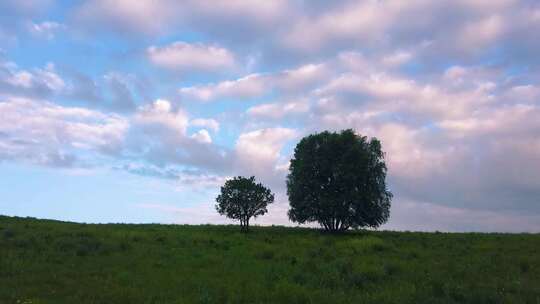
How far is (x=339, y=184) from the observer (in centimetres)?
5741

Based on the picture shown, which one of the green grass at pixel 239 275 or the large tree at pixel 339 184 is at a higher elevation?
the large tree at pixel 339 184

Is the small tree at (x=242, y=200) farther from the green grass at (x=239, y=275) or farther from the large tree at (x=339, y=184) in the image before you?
the green grass at (x=239, y=275)

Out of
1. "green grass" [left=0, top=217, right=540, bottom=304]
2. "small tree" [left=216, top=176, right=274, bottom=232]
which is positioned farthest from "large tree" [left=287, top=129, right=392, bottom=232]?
"green grass" [left=0, top=217, right=540, bottom=304]

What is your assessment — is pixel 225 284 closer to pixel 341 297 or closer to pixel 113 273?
pixel 341 297

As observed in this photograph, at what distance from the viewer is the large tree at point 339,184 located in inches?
2224

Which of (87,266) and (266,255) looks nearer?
(87,266)

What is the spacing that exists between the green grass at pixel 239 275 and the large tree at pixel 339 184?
24.4m

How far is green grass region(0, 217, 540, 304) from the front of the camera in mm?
15281

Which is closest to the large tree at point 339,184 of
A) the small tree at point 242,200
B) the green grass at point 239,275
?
the small tree at point 242,200

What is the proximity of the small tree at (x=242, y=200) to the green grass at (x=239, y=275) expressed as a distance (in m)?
24.4

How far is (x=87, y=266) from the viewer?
21.8 meters

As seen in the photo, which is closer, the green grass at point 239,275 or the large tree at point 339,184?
the green grass at point 239,275

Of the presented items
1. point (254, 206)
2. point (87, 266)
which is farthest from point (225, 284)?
point (254, 206)

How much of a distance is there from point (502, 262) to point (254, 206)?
113 feet
